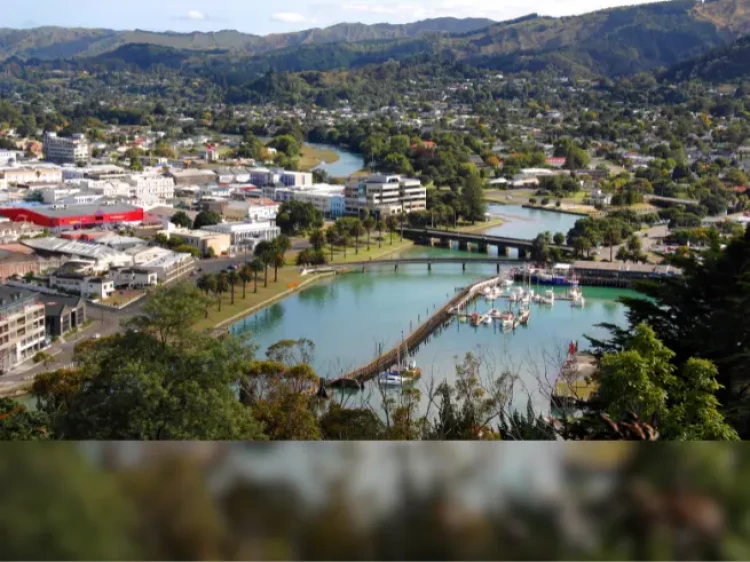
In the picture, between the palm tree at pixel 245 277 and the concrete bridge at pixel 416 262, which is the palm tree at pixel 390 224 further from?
the palm tree at pixel 245 277

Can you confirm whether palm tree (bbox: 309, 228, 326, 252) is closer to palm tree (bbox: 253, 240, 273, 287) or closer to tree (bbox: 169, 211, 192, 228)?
palm tree (bbox: 253, 240, 273, 287)

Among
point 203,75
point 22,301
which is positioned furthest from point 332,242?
point 203,75

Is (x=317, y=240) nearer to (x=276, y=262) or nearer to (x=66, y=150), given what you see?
(x=276, y=262)

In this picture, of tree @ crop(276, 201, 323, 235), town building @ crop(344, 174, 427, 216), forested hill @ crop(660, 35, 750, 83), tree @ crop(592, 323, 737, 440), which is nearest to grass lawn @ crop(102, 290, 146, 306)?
tree @ crop(276, 201, 323, 235)

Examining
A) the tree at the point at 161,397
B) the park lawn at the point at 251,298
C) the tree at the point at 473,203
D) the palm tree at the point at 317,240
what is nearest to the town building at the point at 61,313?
the park lawn at the point at 251,298

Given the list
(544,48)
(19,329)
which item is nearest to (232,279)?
(19,329)

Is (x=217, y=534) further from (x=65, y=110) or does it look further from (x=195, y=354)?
(x=65, y=110)
